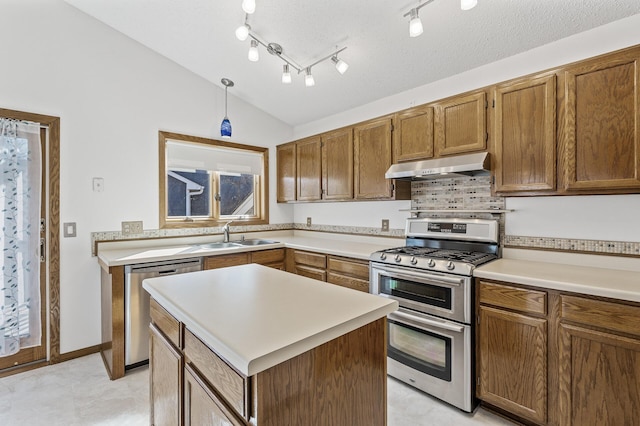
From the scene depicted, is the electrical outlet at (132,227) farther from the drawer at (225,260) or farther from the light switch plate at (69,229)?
the drawer at (225,260)

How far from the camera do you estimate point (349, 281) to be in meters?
2.69

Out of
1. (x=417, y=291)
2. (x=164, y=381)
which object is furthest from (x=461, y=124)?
(x=164, y=381)

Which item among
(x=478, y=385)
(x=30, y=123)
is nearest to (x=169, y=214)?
(x=30, y=123)

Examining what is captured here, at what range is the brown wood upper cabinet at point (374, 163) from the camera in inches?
109

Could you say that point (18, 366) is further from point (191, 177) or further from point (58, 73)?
point (58, 73)

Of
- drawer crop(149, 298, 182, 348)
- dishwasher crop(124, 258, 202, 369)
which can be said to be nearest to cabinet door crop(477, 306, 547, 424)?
drawer crop(149, 298, 182, 348)

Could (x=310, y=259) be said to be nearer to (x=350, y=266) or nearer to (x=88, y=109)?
(x=350, y=266)

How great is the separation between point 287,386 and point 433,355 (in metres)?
1.54

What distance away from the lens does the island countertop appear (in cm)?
83

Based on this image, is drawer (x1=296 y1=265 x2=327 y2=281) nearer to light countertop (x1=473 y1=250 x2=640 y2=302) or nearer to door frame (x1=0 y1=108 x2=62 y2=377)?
light countertop (x1=473 y1=250 x2=640 y2=302)

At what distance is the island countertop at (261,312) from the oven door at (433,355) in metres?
1.03

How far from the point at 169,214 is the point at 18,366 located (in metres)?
1.66

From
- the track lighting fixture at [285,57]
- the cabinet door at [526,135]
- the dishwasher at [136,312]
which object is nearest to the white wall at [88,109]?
the dishwasher at [136,312]

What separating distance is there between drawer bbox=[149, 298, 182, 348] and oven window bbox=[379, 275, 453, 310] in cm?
153
